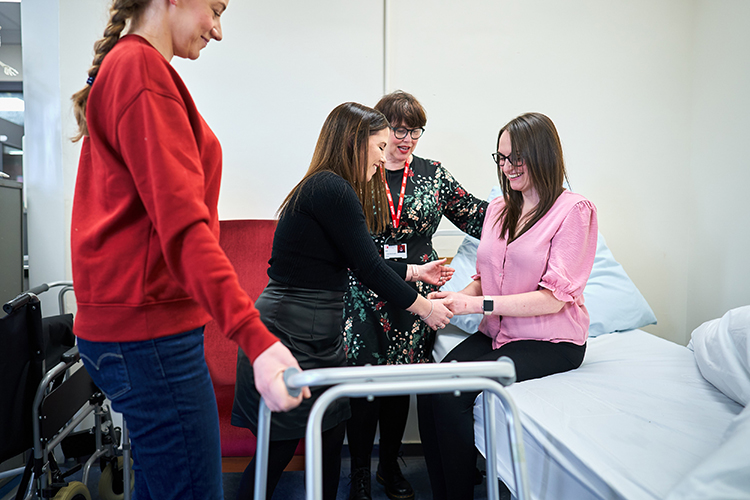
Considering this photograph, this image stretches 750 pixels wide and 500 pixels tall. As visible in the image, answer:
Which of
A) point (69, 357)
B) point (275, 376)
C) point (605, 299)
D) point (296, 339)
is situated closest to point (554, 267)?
point (605, 299)

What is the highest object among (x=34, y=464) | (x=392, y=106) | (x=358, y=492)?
(x=392, y=106)

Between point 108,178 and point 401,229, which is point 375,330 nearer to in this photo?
point 401,229

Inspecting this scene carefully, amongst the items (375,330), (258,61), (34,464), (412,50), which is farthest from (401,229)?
(34,464)

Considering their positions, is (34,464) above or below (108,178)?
below

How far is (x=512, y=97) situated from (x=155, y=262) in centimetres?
203

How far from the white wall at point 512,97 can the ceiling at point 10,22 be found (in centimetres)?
68

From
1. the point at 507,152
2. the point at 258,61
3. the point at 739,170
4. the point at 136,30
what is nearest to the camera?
the point at 136,30

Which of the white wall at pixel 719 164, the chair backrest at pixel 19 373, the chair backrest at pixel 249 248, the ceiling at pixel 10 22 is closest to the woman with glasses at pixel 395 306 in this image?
the chair backrest at pixel 249 248

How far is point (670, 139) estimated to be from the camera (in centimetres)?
235

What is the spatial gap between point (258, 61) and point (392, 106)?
820 mm

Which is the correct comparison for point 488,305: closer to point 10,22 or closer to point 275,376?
point 275,376

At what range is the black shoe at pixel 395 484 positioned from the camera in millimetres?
1788

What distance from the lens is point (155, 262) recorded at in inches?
27.5

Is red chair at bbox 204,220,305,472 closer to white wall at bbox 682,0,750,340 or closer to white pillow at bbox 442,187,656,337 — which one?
white pillow at bbox 442,187,656,337
